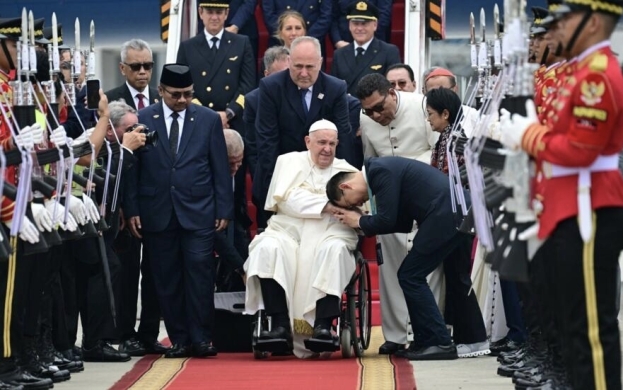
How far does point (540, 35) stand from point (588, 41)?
7.69ft

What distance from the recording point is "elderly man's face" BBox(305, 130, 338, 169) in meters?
10.4

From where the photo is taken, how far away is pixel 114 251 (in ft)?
34.0

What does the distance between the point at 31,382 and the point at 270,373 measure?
150 centimetres

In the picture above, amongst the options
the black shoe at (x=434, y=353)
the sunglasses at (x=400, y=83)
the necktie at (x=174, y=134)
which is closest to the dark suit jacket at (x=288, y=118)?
the necktie at (x=174, y=134)

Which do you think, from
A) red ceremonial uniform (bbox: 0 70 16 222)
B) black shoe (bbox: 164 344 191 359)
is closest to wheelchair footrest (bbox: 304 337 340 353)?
black shoe (bbox: 164 344 191 359)

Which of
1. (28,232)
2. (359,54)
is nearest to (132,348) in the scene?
(28,232)

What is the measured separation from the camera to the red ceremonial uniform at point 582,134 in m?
6.01

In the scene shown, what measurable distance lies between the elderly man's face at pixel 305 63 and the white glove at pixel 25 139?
3411mm

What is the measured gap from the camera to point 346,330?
10055 millimetres

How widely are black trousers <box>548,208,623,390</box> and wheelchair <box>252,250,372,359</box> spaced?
3.81 meters

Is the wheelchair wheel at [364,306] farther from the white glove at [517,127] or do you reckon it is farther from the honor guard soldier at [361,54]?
the white glove at [517,127]

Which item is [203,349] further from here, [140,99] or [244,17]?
[244,17]

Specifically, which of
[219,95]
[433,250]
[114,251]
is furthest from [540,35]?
[219,95]

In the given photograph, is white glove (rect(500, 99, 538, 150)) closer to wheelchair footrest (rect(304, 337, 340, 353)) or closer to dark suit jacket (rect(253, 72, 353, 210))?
wheelchair footrest (rect(304, 337, 340, 353))
